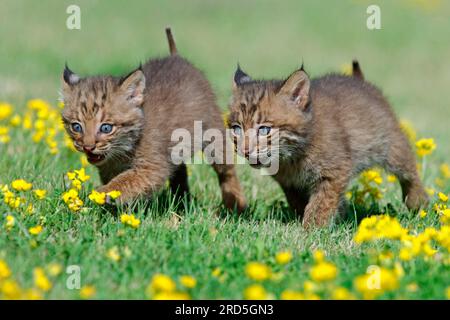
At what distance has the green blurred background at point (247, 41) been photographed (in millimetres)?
13297

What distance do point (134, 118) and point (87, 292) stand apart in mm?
2382

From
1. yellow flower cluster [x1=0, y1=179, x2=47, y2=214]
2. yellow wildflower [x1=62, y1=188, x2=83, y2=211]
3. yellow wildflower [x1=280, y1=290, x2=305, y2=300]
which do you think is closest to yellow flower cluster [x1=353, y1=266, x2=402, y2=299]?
yellow wildflower [x1=280, y1=290, x2=305, y2=300]

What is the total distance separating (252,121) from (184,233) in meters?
1.18

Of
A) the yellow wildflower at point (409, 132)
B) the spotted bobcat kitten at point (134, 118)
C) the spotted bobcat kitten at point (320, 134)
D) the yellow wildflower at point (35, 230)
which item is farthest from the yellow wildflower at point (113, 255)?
the yellow wildflower at point (409, 132)

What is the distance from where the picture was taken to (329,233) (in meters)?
5.82

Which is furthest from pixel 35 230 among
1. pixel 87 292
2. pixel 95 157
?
pixel 95 157

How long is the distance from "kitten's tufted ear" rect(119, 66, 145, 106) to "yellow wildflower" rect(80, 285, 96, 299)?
87.4 inches

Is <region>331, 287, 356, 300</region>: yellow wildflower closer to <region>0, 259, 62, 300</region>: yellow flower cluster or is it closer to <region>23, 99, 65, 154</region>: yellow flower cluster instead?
<region>0, 259, 62, 300</region>: yellow flower cluster

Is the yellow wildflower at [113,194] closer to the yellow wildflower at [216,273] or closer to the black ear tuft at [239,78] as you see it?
the yellow wildflower at [216,273]

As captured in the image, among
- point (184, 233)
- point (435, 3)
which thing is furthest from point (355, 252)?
point (435, 3)

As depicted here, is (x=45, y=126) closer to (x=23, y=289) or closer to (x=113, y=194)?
(x=113, y=194)

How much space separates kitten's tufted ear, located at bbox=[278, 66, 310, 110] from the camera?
5.85 meters
